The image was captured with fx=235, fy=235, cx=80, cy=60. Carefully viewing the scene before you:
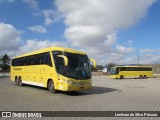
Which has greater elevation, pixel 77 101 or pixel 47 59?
pixel 47 59

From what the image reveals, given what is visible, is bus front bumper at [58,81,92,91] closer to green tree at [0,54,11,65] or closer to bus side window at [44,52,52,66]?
bus side window at [44,52,52,66]

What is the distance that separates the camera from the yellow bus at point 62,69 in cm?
1527

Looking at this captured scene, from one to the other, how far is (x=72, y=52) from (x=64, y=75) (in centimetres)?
187

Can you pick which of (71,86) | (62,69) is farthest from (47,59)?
(71,86)

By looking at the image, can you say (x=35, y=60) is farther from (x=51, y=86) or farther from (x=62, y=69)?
(x=62, y=69)

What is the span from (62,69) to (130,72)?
126 feet

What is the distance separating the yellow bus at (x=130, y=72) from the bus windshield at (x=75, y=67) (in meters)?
34.0

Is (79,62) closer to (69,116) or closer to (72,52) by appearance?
(72,52)

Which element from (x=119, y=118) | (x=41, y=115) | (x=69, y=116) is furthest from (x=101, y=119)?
(x=41, y=115)

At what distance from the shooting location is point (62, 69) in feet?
51.0

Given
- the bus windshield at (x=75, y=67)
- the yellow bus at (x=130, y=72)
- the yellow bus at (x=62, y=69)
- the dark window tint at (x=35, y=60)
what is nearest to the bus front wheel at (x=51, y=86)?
the yellow bus at (x=62, y=69)

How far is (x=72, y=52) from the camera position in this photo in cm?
1625

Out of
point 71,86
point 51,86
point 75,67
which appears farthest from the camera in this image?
point 51,86

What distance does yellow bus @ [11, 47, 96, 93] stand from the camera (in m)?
15.3
